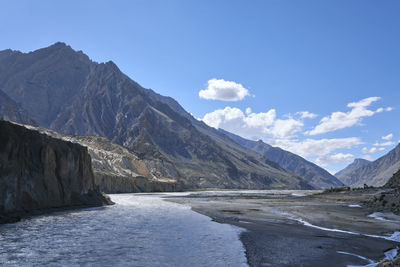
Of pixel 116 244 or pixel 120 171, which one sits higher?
pixel 120 171

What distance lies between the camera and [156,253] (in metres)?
19.9

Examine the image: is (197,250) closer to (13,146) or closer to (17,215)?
(17,215)

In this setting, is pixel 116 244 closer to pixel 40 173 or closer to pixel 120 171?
pixel 40 173

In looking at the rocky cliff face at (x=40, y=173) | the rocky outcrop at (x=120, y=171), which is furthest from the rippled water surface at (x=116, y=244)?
the rocky outcrop at (x=120, y=171)

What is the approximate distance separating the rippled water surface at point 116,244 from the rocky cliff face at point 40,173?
4.66m

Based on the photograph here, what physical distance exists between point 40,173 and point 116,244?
917 inches

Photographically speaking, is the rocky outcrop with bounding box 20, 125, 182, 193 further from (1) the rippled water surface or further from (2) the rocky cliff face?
(1) the rippled water surface

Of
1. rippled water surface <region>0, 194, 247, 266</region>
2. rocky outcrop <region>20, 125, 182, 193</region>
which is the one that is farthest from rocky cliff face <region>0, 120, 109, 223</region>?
rocky outcrop <region>20, 125, 182, 193</region>

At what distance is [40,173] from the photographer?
132 ft

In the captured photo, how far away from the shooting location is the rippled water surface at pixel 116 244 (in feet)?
58.4

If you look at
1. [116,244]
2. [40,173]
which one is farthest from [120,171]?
[116,244]

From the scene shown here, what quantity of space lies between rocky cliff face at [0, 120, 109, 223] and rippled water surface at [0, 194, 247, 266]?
4.66m

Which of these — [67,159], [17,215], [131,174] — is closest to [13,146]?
[17,215]

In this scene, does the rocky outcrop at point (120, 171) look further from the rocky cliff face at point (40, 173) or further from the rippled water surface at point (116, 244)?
the rippled water surface at point (116, 244)
